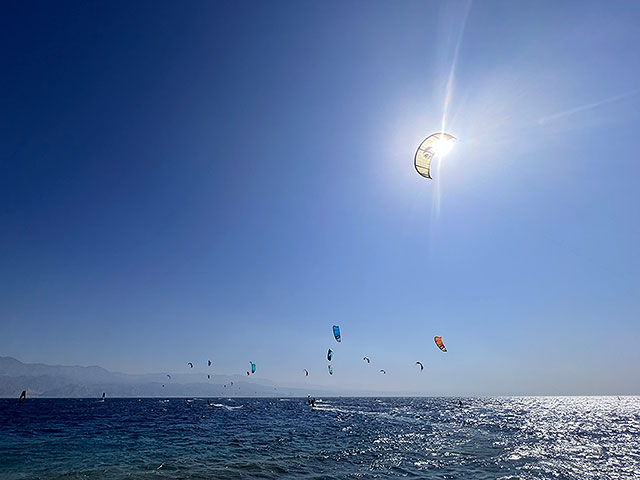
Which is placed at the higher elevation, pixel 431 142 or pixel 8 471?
pixel 431 142

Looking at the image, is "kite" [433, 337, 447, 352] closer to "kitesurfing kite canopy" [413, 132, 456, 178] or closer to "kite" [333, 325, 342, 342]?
"kite" [333, 325, 342, 342]

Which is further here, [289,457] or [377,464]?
[289,457]

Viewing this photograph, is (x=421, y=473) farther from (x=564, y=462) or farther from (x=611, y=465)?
(x=611, y=465)

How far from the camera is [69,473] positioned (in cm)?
1571

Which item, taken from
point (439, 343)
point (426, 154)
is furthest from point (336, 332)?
point (426, 154)

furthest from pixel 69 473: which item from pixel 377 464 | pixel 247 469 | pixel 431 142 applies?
pixel 431 142

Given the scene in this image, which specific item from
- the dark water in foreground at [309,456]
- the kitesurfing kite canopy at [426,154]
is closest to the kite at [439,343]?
the dark water in foreground at [309,456]

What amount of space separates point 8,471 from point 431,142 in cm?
2589

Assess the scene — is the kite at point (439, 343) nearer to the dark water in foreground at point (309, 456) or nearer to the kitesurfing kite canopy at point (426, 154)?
the dark water in foreground at point (309, 456)

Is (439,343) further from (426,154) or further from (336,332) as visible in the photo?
(426,154)

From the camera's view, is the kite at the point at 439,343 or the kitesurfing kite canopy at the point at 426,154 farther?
the kite at the point at 439,343

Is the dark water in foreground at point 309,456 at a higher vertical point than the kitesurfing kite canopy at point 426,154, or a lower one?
lower

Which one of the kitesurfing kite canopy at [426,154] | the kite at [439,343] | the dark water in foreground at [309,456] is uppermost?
the kitesurfing kite canopy at [426,154]

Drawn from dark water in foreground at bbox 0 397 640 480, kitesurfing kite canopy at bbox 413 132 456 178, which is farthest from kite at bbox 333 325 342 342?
kitesurfing kite canopy at bbox 413 132 456 178
